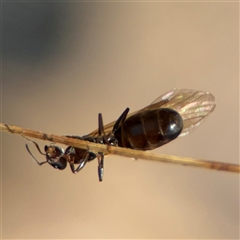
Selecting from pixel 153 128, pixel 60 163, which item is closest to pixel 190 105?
pixel 153 128

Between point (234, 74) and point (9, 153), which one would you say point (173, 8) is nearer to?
point (234, 74)

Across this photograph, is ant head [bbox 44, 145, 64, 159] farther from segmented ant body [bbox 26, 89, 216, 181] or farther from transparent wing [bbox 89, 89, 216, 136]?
transparent wing [bbox 89, 89, 216, 136]

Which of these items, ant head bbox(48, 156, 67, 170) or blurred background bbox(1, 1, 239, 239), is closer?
ant head bbox(48, 156, 67, 170)

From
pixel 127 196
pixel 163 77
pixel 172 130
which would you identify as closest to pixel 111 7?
pixel 163 77

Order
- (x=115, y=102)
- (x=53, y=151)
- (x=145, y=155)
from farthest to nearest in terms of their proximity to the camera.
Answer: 1. (x=115, y=102)
2. (x=53, y=151)
3. (x=145, y=155)

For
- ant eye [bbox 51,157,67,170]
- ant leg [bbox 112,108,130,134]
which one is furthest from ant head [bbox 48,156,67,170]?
ant leg [bbox 112,108,130,134]

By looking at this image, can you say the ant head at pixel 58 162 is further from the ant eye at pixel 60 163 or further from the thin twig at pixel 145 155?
the thin twig at pixel 145 155

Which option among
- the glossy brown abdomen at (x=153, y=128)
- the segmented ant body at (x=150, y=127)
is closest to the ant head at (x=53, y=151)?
the segmented ant body at (x=150, y=127)

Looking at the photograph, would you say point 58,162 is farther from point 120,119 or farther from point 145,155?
point 145,155
